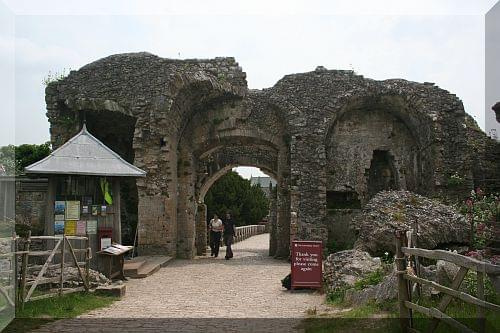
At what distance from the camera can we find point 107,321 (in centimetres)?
698

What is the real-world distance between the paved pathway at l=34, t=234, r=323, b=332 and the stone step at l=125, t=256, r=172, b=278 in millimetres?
182

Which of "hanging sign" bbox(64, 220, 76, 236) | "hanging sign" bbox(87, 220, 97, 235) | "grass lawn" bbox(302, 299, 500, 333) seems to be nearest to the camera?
"grass lawn" bbox(302, 299, 500, 333)

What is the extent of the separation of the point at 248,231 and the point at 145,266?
66.6 ft

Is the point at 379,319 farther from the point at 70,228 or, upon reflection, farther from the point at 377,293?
the point at 70,228

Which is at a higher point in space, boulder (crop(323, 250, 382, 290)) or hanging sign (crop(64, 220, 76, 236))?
hanging sign (crop(64, 220, 76, 236))

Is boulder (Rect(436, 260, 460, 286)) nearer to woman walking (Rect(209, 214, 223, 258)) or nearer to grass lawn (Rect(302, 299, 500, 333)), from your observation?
grass lawn (Rect(302, 299, 500, 333))

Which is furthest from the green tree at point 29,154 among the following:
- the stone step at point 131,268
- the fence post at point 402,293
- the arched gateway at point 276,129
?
the fence post at point 402,293

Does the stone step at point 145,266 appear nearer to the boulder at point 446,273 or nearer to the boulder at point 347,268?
the boulder at point 347,268

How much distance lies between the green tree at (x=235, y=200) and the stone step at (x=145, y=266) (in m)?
14.3

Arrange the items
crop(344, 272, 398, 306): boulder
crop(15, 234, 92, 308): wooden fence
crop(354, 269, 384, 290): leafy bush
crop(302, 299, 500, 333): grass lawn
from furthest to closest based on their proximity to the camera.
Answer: crop(354, 269, 384, 290): leafy bush, crop(15, 234, 92, 308): wooden fence, crop(344, 272, 398, 306): boulder, crop(302, 299, 500, 333): grass lawn

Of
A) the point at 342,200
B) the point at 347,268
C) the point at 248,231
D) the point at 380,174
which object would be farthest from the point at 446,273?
the point at 248,231

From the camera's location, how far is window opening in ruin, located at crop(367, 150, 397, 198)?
17.8m

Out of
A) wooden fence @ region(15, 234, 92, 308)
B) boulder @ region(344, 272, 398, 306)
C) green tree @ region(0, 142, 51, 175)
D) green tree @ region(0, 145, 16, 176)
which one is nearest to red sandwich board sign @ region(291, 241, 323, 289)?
boulder @ region(344, 272, 398, 306)

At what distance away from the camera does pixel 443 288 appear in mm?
5031
